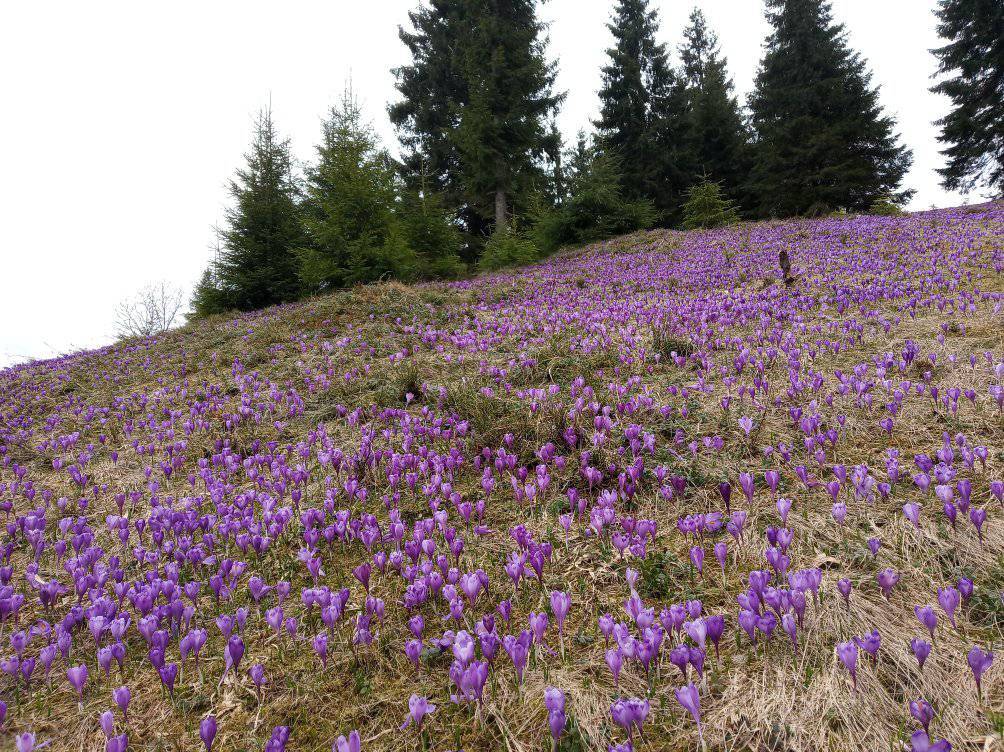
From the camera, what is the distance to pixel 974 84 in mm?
25438

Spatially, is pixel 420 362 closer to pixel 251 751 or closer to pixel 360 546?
pixel 360 546

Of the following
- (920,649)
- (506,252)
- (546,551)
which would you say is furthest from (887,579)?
(506,252)

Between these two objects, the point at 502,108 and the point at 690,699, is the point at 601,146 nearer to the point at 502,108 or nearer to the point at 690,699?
the point at 502,108

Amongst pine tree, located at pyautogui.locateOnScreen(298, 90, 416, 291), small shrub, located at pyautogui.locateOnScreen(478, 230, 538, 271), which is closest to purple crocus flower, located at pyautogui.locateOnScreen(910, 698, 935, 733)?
pine tree, located at pyautogui.locateOnScreen(298, 90, 416, 291)

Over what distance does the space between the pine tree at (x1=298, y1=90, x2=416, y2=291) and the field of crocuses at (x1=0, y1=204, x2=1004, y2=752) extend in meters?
9.17

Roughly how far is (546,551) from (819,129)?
3338 cm

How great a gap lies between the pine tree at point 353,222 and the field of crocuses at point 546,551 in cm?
917

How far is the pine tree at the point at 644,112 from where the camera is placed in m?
30.7

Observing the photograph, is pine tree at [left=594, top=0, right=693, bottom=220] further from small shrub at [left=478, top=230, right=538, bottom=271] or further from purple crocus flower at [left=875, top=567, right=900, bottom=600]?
purple crocus flower at [left=875, top=567, right=900, bottom=600]

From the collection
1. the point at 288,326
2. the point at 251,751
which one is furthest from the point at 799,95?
the point at 251,751

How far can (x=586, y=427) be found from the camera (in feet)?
13.9

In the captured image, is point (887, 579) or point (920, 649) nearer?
point (920, 649)

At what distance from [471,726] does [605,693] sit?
54 cm

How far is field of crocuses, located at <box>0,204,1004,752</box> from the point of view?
184 cm
